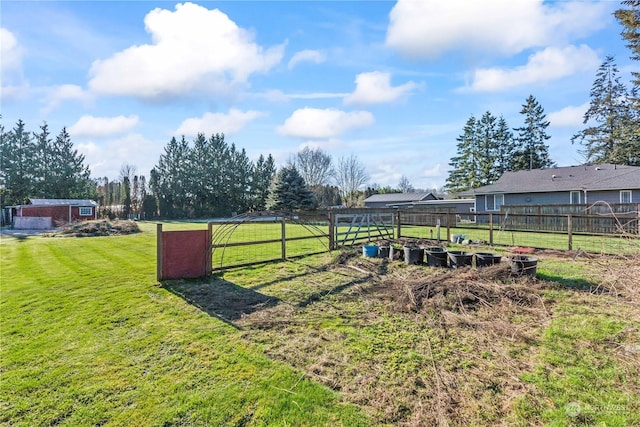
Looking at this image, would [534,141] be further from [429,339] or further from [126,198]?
[126,198]

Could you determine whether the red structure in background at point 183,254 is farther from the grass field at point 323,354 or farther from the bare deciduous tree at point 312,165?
the bare deciduous tree at point 312,165

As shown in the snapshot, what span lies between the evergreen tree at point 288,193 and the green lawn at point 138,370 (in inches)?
1006

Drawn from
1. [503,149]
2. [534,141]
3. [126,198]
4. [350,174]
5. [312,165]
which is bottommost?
[126,198]

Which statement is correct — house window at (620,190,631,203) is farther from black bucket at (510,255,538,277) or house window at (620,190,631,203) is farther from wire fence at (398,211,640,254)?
black bucket at (510,255,538,277)

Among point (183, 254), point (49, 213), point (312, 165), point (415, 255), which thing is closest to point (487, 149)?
point (312, 165)

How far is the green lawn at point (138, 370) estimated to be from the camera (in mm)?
2598

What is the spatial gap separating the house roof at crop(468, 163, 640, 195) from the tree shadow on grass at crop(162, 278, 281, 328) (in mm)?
22436

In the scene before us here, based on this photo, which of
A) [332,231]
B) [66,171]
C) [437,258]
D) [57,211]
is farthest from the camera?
[66,171]

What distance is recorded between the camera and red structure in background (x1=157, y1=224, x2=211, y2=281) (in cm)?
702

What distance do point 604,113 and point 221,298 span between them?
41.7 metres

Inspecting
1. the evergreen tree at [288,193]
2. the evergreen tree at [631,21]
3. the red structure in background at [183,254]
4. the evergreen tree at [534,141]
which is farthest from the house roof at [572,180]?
the red structure in background at [183,254]

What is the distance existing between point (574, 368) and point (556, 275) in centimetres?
444

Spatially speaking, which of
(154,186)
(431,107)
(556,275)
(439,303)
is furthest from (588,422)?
(154,186)

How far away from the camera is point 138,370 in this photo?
3.30 m
